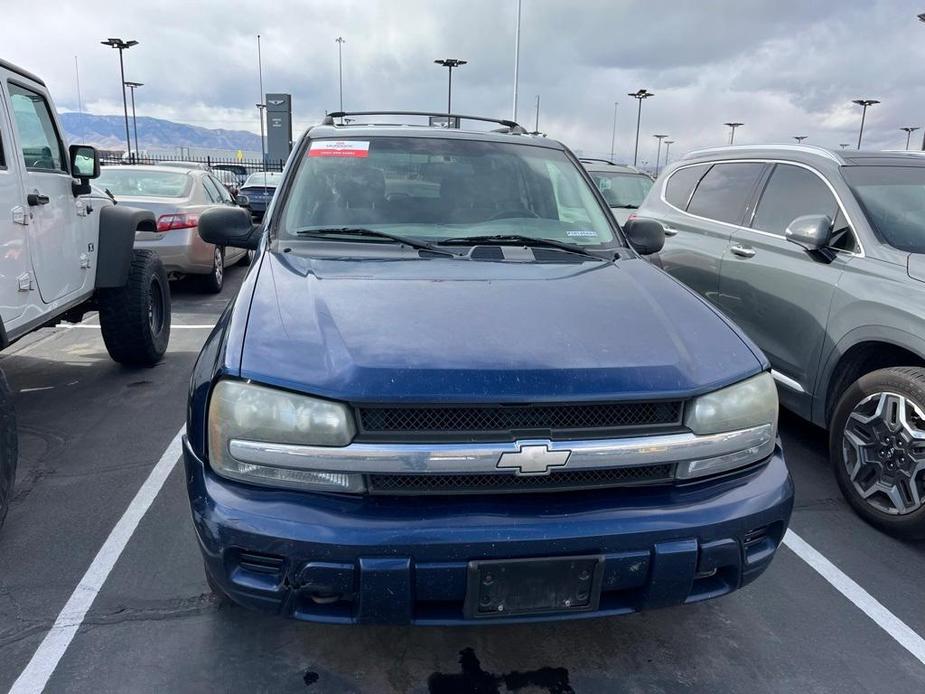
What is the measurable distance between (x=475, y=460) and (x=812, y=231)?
2.75 metres

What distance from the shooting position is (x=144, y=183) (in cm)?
880

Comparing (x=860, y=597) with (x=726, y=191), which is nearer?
(x=860, y=597)

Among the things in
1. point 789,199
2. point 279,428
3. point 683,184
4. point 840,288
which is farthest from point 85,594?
point 683,184

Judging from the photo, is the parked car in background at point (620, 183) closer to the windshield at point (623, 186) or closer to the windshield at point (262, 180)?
the windshield at point (623, 186)

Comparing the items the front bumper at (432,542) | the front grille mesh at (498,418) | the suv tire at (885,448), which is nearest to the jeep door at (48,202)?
the front bumper at (432,542)

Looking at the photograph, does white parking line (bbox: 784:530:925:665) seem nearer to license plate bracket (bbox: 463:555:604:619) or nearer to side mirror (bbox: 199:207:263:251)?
license plate bracket (bbox: 463:555:604:619)

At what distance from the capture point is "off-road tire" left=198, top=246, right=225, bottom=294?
909 centimetres

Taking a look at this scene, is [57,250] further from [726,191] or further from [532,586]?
[726,191]

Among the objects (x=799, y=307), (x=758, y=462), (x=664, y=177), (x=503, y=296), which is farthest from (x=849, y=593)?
(x=664, y=177)

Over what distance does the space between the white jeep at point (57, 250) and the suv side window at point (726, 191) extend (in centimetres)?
416

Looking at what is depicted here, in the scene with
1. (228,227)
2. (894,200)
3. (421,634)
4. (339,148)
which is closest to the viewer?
(421,634)

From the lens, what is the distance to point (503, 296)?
95.3 inches

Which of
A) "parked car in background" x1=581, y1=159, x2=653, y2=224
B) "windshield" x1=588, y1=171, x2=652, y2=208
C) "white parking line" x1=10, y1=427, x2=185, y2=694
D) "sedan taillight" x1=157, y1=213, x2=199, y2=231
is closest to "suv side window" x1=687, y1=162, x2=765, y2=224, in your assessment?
"white parking line" x1=10, y1=427, x2=185, y2=694

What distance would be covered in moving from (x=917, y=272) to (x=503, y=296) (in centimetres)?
223
